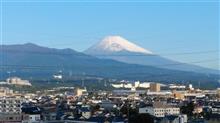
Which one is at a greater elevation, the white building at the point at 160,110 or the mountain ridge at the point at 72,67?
the mountain ridge at the point at 72,67

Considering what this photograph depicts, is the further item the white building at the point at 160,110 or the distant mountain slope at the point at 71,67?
the distant mountain slope at the point at 71,67

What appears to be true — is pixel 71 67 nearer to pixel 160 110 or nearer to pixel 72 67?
pixel 72 67

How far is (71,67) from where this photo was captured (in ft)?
300

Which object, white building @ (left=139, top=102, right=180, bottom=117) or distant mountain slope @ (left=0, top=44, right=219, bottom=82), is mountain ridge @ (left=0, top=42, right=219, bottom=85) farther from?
white building @ (left=139, top=102, right=180, bottom=117)

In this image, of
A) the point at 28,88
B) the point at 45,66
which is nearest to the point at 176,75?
the point at 45,66

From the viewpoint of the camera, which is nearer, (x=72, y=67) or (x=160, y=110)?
(x=160, y=110)

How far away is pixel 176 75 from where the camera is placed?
301 ft

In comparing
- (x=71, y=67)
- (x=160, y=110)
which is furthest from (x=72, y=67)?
(x=160, y=110)

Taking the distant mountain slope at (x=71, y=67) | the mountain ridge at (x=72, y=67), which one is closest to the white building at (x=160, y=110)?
the mountain ridge at (x=72, y=67)

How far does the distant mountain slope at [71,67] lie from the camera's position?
8550 centimetres

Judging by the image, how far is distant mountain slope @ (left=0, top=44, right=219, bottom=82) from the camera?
85.5m

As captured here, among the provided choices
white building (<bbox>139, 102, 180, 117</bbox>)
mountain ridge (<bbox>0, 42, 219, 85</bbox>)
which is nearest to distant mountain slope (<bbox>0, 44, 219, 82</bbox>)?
mountain ridge (<bbox>0, 42, 219, 85</bbox>)

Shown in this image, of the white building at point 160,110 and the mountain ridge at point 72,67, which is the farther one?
the mountain ridge at point 72,67

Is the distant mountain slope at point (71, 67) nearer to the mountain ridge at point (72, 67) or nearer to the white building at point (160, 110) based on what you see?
the mountain ridge at point (72, 67)
